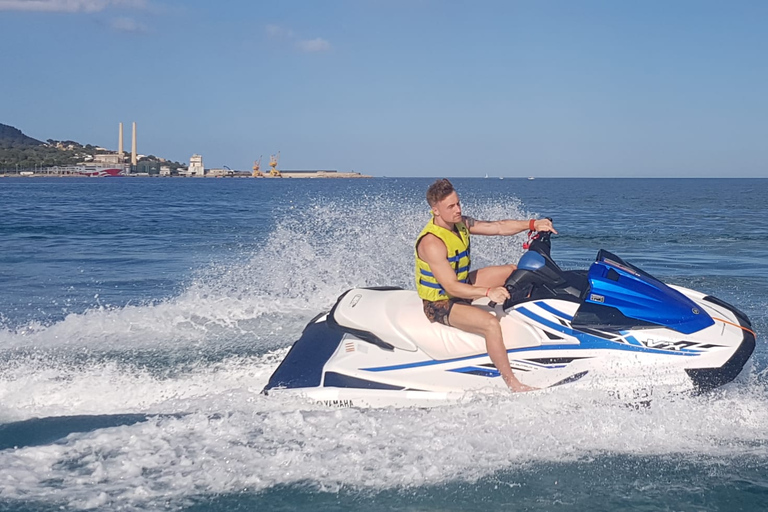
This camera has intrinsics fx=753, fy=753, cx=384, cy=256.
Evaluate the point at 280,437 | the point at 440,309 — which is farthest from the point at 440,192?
the point at 280,437

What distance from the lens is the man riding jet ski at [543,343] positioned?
4297 mm

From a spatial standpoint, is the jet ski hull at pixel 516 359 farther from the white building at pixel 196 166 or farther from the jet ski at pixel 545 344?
the white building at pixel 196 166

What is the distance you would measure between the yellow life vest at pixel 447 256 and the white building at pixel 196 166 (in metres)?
156

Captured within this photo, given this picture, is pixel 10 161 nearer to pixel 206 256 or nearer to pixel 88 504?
pixel 206 256

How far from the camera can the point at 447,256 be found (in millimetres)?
4477

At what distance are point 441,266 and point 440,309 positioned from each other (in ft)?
0.98

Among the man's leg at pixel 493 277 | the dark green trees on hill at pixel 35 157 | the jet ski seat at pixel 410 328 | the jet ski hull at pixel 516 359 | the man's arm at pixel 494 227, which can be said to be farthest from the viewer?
the dark green trees on hill at pixel 35 157

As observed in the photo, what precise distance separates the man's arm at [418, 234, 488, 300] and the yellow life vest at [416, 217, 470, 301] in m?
0.04

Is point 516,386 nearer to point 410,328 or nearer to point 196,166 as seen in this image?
point 410,328

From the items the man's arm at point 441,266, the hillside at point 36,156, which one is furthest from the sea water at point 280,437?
the hillside at point 36,156

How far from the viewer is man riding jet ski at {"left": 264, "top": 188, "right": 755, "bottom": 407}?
430cm

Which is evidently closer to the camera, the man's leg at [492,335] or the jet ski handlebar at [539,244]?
the man's leg at [492,335]

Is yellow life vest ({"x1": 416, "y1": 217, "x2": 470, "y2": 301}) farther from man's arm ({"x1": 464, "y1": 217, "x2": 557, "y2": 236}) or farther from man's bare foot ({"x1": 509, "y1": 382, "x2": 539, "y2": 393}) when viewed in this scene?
man's bare foot ({"x1": 509, "y1": 382, "x2": 539, "y2": 393})

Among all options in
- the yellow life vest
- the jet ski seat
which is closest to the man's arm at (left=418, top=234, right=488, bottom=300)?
the yellow life vest
